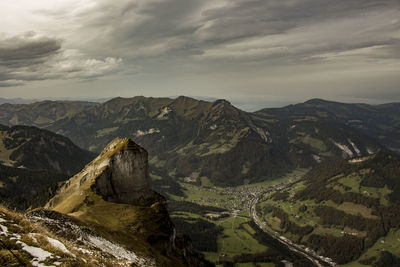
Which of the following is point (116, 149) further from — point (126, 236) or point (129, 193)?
point (126, 236)

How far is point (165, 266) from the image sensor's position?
2596 inches

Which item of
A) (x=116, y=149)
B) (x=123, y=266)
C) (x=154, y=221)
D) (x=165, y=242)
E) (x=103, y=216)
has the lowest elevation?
(x=165, y=242)

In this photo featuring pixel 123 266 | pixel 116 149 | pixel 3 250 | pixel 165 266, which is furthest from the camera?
pixel 116 149

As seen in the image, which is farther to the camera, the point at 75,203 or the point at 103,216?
the point at 75,203

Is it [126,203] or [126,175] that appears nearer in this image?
[126,203]

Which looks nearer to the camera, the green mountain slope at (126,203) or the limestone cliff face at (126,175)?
the green mountain slope at (126,203)

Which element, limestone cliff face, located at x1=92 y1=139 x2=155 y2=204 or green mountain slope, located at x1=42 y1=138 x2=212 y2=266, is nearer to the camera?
green mountain slope, located at x1=42 y1=138 x2=212 y2=266

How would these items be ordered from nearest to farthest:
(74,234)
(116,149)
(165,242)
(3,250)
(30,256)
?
(3,250) < (30,256) < (74,234) < (165,242) < (116,149)

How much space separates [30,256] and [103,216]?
6090cm

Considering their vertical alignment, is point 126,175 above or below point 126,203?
above


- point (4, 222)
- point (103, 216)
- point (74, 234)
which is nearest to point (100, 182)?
point (103, 216)

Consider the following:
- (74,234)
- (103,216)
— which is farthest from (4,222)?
(103,216)

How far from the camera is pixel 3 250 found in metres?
20.7

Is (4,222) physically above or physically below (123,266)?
above
